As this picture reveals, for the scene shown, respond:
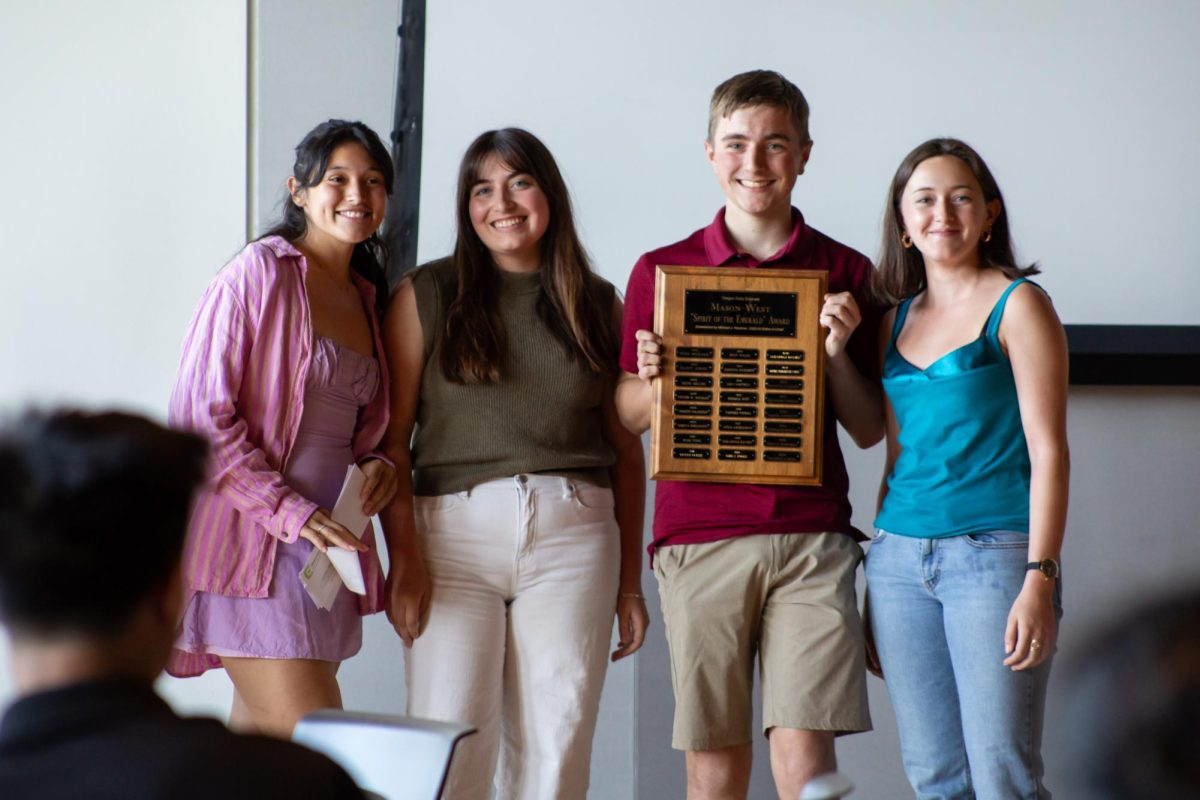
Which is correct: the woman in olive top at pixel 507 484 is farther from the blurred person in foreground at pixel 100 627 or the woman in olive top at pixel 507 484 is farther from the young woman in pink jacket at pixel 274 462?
the blurred person in foreground at pixel 100 627

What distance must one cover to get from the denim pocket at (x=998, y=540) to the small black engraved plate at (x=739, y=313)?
53 cm

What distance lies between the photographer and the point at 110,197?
3.69m

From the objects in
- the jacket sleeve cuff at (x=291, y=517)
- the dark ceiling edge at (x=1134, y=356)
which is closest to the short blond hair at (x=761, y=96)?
the jacket sleeve cuff at (x=291, y=517)

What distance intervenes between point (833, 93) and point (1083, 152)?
742 millimetres

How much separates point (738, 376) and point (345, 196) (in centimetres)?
91

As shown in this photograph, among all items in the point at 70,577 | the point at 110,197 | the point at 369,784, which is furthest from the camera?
the point at 110,197

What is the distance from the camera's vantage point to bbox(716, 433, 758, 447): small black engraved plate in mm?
2508

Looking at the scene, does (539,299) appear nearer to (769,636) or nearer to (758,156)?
(758,156)

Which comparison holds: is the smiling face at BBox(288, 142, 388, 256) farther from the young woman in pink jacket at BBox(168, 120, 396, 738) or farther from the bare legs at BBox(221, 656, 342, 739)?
the bare legs at BBox(221, 656, 342, 739)

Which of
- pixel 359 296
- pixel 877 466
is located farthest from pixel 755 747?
pixel 359 296

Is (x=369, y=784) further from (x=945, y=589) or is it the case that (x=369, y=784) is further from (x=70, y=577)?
(x=945, y=589)

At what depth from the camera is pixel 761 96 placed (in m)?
2.54

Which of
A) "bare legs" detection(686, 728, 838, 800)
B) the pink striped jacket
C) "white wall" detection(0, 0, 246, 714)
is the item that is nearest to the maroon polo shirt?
"bare legs" detection(686, 728, 838, 800)

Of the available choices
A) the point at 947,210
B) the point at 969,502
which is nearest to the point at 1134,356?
the point at 947,210
